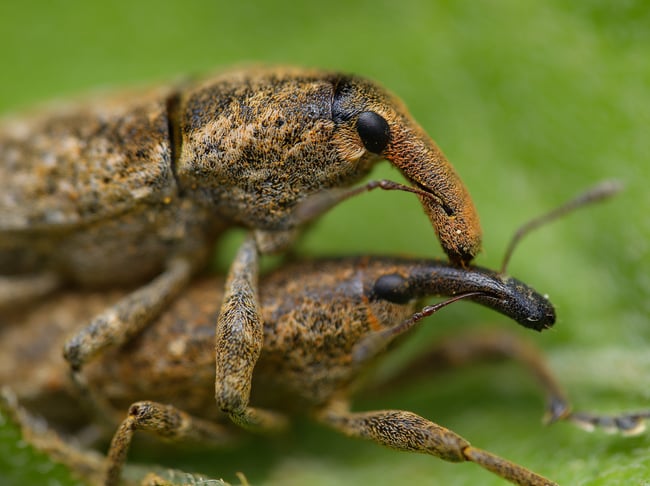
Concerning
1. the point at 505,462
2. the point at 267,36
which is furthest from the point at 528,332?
the point at 267,36

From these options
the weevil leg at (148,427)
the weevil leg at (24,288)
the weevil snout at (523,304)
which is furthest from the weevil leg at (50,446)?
the weevil snout at (523,304)

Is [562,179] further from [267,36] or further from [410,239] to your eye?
[267,36]

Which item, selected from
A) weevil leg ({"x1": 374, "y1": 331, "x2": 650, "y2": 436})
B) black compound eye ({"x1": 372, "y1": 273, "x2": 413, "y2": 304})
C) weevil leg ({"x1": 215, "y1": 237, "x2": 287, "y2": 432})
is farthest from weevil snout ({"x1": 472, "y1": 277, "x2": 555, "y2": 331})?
weevil leg ({"x1": 215, "y1": 237, "x2": 287, "y2": 432})

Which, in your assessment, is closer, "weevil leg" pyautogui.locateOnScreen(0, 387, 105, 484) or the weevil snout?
the weevil snout

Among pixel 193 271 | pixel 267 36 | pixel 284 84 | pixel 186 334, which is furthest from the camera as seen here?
pixel 267 36

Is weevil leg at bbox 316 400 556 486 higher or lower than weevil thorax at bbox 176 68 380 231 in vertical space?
lower

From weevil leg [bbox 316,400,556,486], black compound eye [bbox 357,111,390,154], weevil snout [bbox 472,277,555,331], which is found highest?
black compound eye [bbox 357,111,390,154]

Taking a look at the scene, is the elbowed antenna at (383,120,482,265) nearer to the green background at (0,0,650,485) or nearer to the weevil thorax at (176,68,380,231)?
the weevil thorax at (176,68,380,231)

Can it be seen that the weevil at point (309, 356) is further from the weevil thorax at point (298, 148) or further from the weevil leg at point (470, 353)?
the weevil thorax at point (298, 148)
